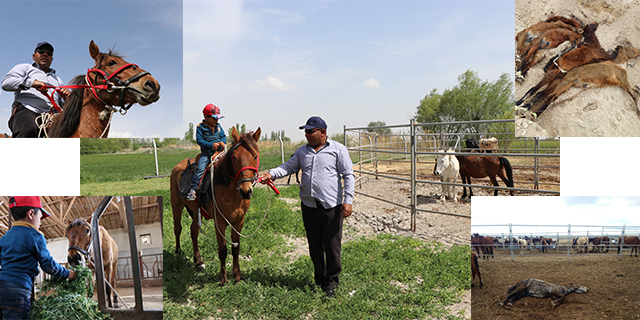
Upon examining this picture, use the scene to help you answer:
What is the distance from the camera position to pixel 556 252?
8.52 feet

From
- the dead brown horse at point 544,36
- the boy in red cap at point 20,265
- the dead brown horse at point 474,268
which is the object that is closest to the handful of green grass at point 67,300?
the boy in red cap at point 20,265

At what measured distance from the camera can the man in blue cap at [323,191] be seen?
331 centimetres

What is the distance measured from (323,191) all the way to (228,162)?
1117mm

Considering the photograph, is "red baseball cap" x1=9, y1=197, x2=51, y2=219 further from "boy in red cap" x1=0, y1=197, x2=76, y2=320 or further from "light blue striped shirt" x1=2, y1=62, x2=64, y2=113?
"light blue striped shirt" x1=2, y1=62, x2=64, y2=113

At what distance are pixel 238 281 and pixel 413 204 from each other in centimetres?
363

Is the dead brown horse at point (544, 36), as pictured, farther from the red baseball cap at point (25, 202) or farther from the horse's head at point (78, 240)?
the red baseball cap at point (25, 202)

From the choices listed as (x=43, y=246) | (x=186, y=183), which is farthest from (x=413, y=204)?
(x=43, y=246)

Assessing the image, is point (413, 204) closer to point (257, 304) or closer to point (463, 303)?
point (463, 303)

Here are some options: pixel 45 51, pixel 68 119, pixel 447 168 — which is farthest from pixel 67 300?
pixel 447 168

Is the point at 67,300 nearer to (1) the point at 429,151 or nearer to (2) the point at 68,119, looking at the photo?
(2) the point at 68,119

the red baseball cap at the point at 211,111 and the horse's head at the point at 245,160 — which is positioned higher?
the red baseball cap at the point at 211,111

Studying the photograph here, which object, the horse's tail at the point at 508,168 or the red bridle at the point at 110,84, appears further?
the horse's tail at the point at 508,168

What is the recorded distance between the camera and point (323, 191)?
10.8ft

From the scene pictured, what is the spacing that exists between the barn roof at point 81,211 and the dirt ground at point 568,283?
111 inches
